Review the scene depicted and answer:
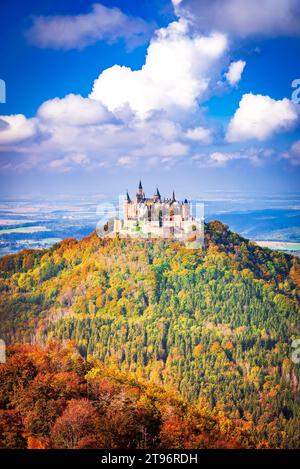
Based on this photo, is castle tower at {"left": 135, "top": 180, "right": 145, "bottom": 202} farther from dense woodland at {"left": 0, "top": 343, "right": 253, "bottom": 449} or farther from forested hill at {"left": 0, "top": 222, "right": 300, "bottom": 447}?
dense woodland at {"left": 0, "top": 343, "right": 253, "bottom": 449}

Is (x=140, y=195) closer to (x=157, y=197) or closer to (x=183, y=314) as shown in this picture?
(x=157, y=197)

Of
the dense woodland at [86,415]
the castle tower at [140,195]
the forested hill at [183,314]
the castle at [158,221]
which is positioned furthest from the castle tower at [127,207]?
the dense woodland at [86,415]

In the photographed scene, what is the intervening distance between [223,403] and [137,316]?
11234mm

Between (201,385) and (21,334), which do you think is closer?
(201,385)

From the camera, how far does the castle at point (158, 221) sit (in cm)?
3991

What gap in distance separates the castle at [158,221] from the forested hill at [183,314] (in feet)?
3.36

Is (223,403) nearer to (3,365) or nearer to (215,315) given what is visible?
(215,315)

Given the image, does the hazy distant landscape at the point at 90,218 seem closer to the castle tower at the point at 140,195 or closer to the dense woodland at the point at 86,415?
the castle tower at the point at 140,195

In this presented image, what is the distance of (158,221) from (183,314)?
27.2 ft

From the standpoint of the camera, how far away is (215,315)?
36406 millimetres

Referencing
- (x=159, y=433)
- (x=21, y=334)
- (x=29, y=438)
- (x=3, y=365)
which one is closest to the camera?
(x=29, y=438)

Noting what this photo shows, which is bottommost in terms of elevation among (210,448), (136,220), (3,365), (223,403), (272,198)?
(223,403)

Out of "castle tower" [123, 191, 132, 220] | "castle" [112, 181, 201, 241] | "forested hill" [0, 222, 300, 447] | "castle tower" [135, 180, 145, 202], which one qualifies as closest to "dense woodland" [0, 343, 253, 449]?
"forested hill" [0, 222, 300, 447]

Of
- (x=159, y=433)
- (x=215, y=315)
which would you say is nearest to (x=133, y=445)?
(x=159, y=433)
